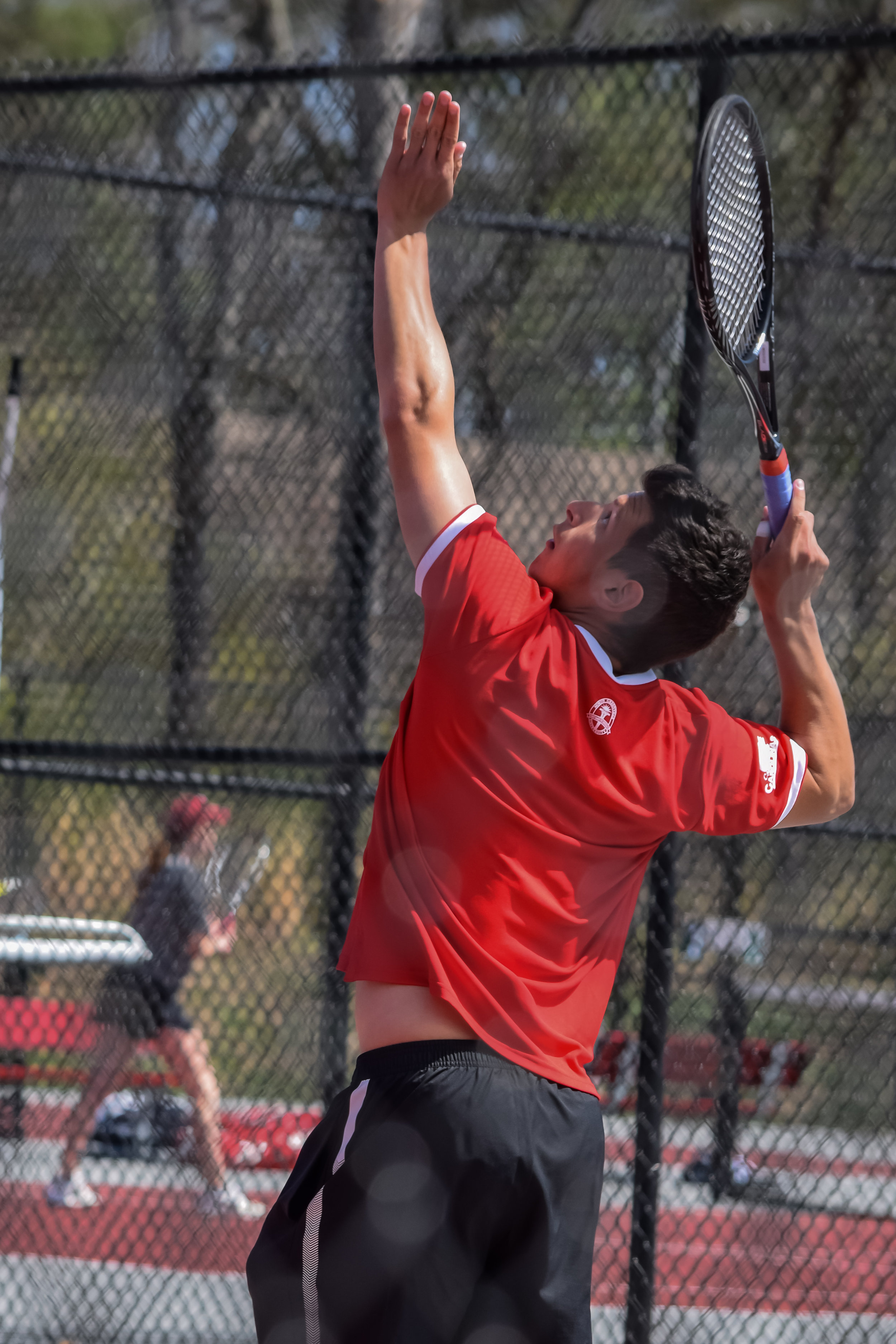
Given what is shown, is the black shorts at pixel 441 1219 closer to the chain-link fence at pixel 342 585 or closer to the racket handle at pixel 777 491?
the racket handle at pixel 777 491

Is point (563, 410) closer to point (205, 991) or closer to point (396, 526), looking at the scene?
point (396, 526)

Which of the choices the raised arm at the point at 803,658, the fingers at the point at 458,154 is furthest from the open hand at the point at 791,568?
the fingers at the point at 458,154

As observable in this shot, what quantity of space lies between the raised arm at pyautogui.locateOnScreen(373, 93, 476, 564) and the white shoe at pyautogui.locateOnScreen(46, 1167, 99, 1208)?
2.23 metres

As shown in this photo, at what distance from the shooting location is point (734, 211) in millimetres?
2088

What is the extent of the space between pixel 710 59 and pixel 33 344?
1.84 m

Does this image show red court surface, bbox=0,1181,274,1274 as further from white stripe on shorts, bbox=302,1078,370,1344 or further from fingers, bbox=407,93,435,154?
fingers, bbox=407,93,435,154

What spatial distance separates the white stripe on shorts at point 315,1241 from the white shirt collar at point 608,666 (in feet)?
2.24

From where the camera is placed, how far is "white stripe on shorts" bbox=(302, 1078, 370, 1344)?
1.55m

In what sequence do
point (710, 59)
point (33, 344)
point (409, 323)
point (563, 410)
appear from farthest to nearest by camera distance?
point (33, 344)
point (563, 410)
point (710, 59)
point (409, 323)

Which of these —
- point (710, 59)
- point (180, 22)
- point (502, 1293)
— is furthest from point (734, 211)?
point (180, 22)

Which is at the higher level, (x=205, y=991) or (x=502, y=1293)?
(x=502, y=1293)

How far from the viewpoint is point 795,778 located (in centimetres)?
176

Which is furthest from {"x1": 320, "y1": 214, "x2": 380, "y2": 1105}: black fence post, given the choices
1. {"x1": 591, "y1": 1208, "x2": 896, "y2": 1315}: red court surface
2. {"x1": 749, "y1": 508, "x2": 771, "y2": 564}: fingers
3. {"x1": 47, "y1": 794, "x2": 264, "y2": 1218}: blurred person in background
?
{"x1": 749, "y1": 508, "x2": 771, "y2": 564}: fingers

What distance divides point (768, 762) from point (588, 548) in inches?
17.0
